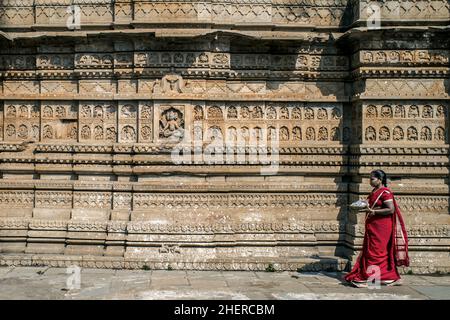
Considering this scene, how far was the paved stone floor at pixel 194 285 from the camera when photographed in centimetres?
1009

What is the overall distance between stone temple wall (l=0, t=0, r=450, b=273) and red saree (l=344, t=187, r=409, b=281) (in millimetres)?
1205

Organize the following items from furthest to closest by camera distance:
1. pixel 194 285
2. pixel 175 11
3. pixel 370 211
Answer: pixel 175 11
pixel 370 211
pixel 194 285

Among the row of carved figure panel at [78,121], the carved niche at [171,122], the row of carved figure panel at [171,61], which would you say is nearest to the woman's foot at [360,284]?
the carved niche at [171,122]

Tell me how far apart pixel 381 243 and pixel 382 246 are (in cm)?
6

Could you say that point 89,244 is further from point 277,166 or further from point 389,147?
point 389,147

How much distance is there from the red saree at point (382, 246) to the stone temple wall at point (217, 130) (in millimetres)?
1205

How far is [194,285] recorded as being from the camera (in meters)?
10.8

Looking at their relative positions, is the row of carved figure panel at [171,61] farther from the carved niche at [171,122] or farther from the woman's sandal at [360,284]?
the woman's sandal at [360,284]

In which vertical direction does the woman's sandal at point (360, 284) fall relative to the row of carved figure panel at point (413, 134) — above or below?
below

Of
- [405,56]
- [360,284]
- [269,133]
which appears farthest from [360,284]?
[405,56]

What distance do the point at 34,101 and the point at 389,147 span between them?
296 inches

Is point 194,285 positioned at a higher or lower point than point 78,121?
lower

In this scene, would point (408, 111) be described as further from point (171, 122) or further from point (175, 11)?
point (175, 11)

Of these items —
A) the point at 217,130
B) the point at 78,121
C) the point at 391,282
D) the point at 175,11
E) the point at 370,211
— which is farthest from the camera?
the point at 78,121
